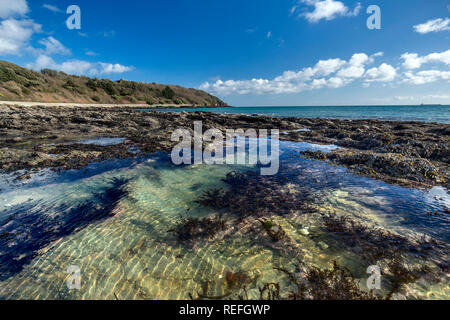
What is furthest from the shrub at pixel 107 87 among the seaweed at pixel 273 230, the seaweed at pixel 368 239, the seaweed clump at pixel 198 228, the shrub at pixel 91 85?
the seaweed at pixel 368 239

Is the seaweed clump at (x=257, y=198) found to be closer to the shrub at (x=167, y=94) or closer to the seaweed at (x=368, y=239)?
the seaweed at (x=368, y=239)

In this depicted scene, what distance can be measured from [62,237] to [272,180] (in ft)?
24.1

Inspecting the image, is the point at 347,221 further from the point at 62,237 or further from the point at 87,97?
the point at 87,97

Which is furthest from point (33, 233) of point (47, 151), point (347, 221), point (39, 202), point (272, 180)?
point (47, 151)

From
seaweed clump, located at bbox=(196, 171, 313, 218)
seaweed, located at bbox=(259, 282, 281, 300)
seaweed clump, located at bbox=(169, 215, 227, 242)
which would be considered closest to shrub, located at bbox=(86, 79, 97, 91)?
seaweed clump, located at bbox=(196, 171, 313, 218)

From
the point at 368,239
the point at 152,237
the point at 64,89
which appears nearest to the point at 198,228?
the point at 152,237

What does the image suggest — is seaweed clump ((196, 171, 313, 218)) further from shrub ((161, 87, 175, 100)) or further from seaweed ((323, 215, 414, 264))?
shrub ((161, 87, 175, 100))

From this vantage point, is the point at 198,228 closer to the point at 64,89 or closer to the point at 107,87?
the point at 64,89

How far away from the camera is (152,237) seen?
443 cm

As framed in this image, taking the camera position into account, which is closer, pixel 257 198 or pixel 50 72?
pixel 257 198

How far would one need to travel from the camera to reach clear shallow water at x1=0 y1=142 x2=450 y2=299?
324 cm

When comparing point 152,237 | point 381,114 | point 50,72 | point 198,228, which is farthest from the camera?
point 50,72

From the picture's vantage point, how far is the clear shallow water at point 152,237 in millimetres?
3244
